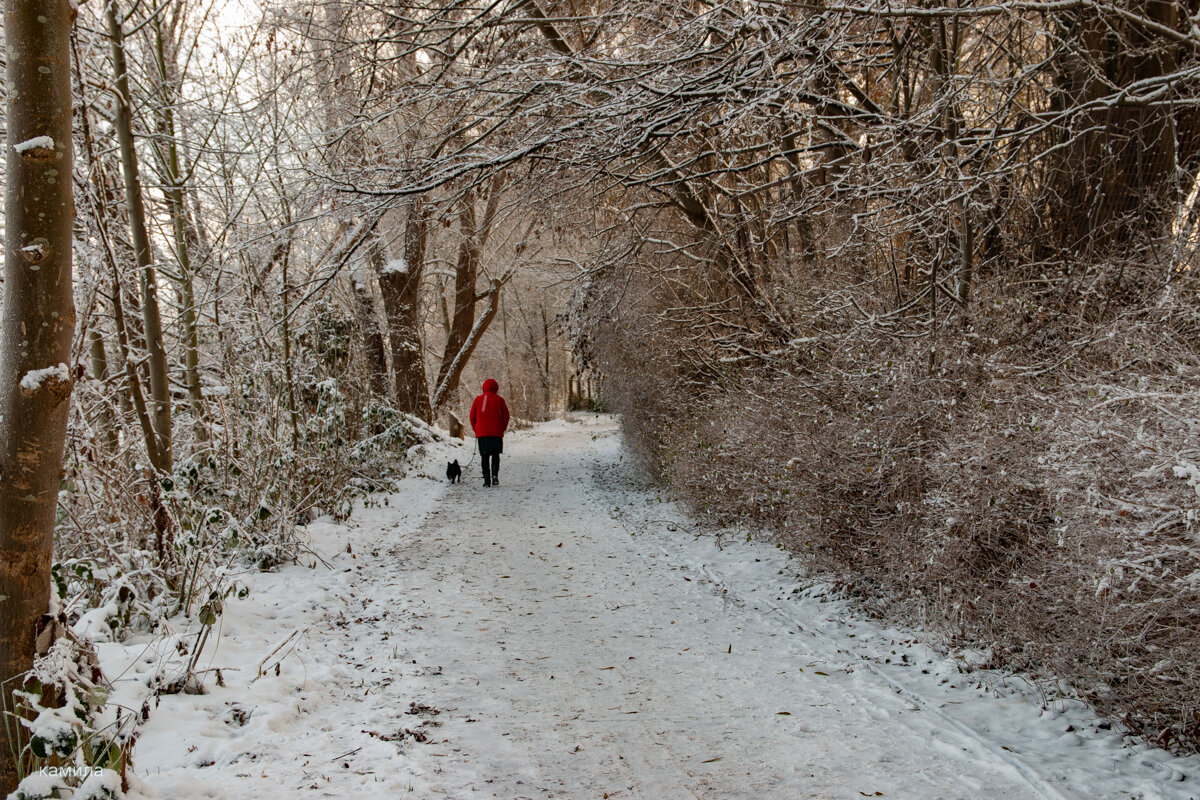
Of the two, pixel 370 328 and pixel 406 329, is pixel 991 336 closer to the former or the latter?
pixel 370 328

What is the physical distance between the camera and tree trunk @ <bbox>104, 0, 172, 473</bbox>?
18.8 ft

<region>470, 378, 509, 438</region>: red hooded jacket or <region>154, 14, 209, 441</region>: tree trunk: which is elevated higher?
<region>154, 14, 209, 441</region>: tree trunk

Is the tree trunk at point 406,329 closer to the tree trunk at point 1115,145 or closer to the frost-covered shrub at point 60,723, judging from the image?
the tree trunk at point 1115,145

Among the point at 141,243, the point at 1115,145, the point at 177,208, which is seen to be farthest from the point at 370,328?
the point at 1115,145

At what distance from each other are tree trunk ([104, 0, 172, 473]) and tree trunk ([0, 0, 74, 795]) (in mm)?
3359

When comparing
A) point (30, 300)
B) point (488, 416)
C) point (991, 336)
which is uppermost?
point (30, 300)

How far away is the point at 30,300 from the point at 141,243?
3.91 metres

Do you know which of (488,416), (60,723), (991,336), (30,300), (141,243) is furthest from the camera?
(488,416)

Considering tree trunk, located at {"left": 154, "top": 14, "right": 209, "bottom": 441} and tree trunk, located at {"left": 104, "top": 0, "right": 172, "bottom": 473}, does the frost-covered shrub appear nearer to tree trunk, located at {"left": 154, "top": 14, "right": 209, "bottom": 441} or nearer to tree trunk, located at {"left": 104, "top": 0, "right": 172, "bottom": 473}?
tree trunk, located at {"left": 104, "top": 0, "right": 172, "bottom": 473}

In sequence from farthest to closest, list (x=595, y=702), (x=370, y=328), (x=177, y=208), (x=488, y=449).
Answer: (x=370, y=328) < (x=488, y=449) < (x=177, y=208) < (x=595, y=702)

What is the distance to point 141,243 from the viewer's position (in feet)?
19.2

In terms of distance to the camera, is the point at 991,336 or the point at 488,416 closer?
the point at 991,336

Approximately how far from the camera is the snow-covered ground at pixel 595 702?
11.1 ft

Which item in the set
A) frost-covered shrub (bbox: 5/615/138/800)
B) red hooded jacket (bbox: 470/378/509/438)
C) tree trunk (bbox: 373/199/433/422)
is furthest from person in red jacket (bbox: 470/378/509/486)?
frost-covered shrub (bbox: 5/615/138/800)
